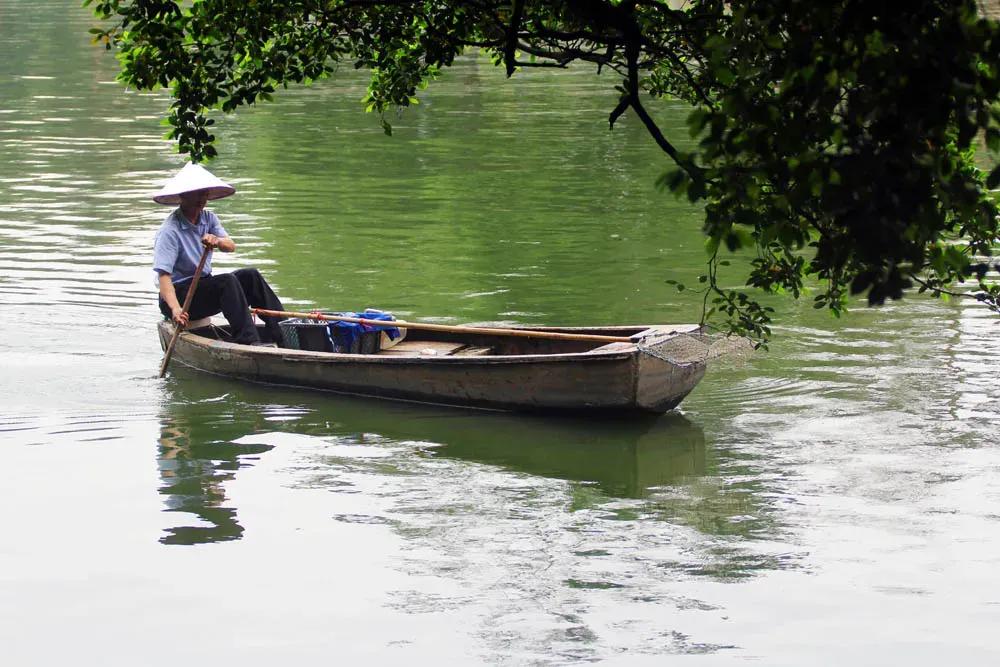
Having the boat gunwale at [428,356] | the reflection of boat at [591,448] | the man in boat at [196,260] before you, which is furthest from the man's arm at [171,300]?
the reflection of boat at [591,448]

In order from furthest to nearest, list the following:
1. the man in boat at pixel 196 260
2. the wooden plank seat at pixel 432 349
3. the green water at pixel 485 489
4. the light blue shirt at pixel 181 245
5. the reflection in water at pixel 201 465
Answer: the light blue shirt at pixel 181 245 < the man in boat at pixel 196 260 < the wooden plank seat at pixel 432 349 < the reflection in water at pixel 201 465 < the green water at pixel 485 489

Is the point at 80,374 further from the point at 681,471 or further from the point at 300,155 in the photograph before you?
the point at 300,155

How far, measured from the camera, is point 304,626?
6.51 m

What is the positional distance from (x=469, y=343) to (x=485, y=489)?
2423 millimetres

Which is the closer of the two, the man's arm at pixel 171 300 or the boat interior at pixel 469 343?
the boat interior at pixel 469 343

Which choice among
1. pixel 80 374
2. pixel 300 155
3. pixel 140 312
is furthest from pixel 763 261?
pixel 300 155

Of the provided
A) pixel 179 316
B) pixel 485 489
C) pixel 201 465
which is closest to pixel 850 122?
pixel 485 489

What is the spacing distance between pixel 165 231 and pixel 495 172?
35.9 feet

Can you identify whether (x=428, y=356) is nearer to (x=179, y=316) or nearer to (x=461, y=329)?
(x=461, y=329)

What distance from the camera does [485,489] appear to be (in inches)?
332

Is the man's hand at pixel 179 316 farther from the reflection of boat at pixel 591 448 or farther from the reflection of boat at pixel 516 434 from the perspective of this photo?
the reflection of boat at pixel 591 448

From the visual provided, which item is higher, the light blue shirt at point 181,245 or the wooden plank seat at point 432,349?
the light blue shirt at point 181,245

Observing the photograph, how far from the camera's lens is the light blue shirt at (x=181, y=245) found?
10641mm

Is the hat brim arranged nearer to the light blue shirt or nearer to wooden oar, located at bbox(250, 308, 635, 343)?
the light blue shirt
